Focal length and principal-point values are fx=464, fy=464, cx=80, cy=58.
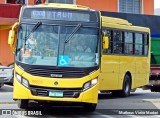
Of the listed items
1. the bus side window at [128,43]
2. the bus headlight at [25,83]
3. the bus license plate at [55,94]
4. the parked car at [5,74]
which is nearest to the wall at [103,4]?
the parked car at [5,74]

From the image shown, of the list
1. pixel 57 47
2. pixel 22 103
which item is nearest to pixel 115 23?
pixel 57 47

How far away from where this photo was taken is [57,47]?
13.0 meters

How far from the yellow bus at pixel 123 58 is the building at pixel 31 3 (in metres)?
12.4

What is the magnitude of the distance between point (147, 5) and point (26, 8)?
87.0 ft

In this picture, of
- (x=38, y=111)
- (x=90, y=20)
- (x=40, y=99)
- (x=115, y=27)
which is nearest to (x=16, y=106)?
(x=38, y=111)

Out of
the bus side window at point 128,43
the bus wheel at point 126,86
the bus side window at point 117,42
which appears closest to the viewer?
the bus side window at point 117,42

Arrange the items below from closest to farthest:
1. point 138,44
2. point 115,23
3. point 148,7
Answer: point 115,23 < point 138,44 < point 148,7

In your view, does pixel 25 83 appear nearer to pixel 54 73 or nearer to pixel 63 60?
pixel 54 73

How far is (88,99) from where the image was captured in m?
12.6

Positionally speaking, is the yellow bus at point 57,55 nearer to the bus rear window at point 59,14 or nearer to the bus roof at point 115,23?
the bus rear window at point 59,14

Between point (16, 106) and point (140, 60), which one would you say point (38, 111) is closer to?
point (16, 106)

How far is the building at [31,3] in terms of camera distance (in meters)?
31.4

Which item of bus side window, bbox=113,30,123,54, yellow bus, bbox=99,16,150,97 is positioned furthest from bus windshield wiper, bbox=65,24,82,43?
bus side window, bbox=113,30,123,54

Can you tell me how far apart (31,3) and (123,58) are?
15904 millimetres
